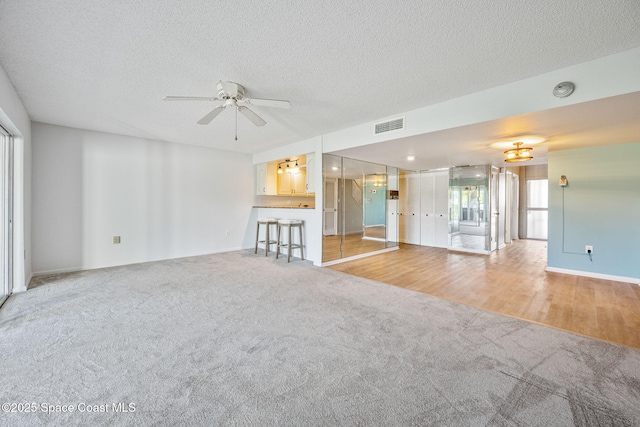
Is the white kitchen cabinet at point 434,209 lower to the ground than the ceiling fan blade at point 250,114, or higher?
lower

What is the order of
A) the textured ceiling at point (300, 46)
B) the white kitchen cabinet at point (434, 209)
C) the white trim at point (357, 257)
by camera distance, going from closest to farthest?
the textured ceiling at point (300, 46)
the white trim at point (357, 257)
the white kitchen cabinet at point (434, 209)

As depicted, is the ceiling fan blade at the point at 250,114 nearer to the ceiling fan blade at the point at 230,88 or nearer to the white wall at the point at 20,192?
the ceiling fan blade at the point at 230,88

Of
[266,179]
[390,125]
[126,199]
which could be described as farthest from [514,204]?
[126,199]

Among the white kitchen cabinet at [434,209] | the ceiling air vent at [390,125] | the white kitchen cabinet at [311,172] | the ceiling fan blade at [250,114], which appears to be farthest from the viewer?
the white kitchen cabinet at [434,209]

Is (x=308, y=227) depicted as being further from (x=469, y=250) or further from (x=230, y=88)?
(x=469, y=250)

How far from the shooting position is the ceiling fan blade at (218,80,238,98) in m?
2.58

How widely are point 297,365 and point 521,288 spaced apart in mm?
3490

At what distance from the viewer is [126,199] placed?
4.92 meters

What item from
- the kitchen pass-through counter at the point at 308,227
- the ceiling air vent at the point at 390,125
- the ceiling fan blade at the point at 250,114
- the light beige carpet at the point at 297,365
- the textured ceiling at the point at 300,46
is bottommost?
the light beige carpet at the point at 297,365

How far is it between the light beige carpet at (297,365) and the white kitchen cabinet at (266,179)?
3767 mm

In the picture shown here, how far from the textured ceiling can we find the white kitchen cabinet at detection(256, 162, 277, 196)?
3.22 meters

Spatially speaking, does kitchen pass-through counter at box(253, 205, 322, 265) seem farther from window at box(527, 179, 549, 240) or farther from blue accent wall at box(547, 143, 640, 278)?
window at box(527, 179, 549, 240)

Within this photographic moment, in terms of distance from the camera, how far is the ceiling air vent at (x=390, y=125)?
362 centimetres

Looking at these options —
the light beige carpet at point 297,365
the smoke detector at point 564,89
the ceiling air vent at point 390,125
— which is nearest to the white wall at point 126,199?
the light beige carpet at point 297,365
